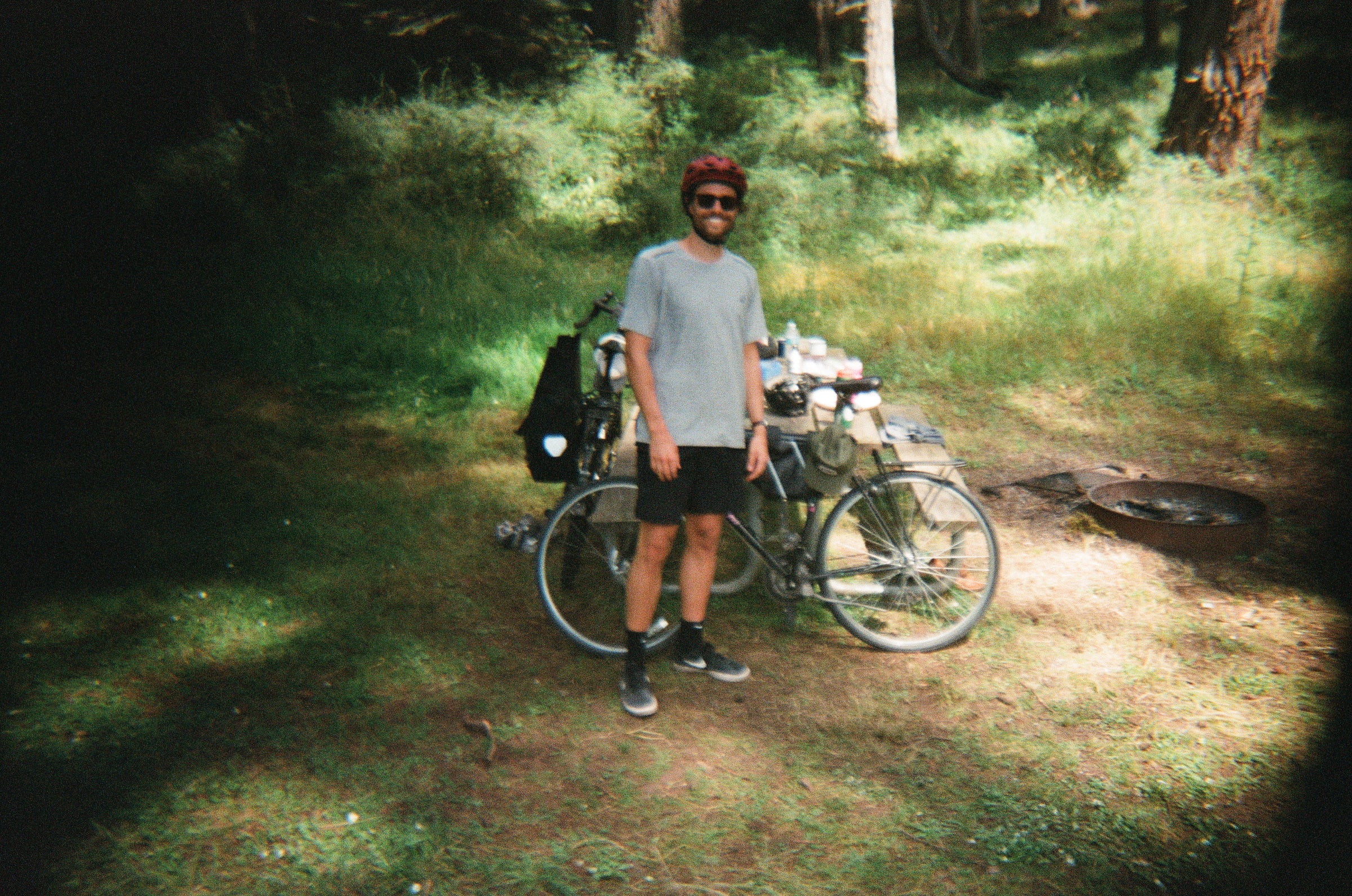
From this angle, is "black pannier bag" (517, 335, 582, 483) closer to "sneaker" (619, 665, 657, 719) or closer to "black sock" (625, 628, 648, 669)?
"black sock" (625, 628, 648, 669)

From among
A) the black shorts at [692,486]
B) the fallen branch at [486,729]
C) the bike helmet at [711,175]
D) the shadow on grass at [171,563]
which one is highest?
the bike helmet at [711,175]

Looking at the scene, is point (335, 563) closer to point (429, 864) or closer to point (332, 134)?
point (429, 864)

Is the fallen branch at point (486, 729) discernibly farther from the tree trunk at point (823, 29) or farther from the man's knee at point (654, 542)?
the tree trunk at point (823, 29)

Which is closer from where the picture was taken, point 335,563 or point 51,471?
point 335,563

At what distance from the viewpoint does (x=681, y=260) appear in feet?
11.0

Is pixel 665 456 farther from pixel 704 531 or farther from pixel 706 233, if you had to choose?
pixel 706 233

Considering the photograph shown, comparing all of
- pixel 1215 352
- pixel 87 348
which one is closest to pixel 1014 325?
pixel 1215 352

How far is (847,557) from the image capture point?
435cm

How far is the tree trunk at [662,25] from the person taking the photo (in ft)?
45.9

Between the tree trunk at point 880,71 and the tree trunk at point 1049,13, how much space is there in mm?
18662

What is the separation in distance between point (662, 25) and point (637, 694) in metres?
13.0

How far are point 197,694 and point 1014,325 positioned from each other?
24.7 ft

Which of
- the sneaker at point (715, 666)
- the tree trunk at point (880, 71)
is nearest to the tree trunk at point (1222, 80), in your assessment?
the tree trunk at point (880, 71)

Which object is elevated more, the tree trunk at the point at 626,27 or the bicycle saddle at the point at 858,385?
the tree trunk at the point at 626,27
